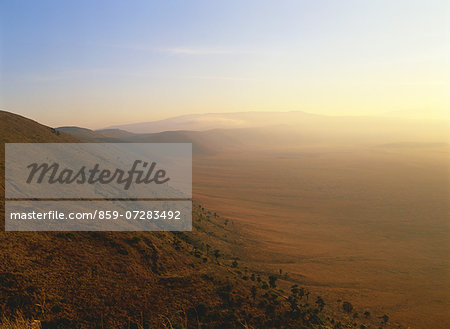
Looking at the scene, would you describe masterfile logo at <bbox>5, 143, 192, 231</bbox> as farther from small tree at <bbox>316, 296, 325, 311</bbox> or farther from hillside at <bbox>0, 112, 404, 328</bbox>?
small tree at <bbox>316, 296, 325, 311</bbox>

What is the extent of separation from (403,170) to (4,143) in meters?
56.7

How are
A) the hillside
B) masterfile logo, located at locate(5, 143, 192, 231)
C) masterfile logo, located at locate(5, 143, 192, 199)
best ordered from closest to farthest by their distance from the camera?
the hillside, masterfile logo, located at locate(5, 143, 192, 231), masterfile logo, located at locate(5, 143, 192, 199)

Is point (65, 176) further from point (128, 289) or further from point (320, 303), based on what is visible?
point (320, 303)

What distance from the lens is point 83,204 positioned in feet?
44.3

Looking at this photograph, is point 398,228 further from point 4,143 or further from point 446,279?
point 4,143

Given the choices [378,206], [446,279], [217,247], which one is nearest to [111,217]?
[217,247]

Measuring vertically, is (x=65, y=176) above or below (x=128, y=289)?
above

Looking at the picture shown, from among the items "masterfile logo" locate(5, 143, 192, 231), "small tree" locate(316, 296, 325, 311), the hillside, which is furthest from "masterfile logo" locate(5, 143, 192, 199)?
"small tree" locate(316, 296, 325, 311)

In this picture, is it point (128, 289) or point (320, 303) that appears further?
point (320, 303)

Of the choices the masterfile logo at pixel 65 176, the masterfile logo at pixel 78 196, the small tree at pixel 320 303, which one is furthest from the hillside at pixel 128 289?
the masterfile logo at pixel 65 176

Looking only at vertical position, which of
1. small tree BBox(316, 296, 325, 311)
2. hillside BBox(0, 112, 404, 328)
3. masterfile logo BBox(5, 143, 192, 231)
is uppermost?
masterfile logo BBox(5, 143, 192, 231)

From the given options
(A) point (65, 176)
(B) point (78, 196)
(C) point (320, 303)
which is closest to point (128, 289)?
(C) point (320, 303)

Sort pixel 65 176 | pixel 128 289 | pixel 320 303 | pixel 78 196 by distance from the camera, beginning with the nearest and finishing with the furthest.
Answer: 1. pixel 128 289
2. pixel 320 303
3. pixel 78 196
4. pixel 65 176

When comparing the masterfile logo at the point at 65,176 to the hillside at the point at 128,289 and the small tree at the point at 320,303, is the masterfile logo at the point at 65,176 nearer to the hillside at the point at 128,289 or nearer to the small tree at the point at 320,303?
the hillside at the point at 128,289
